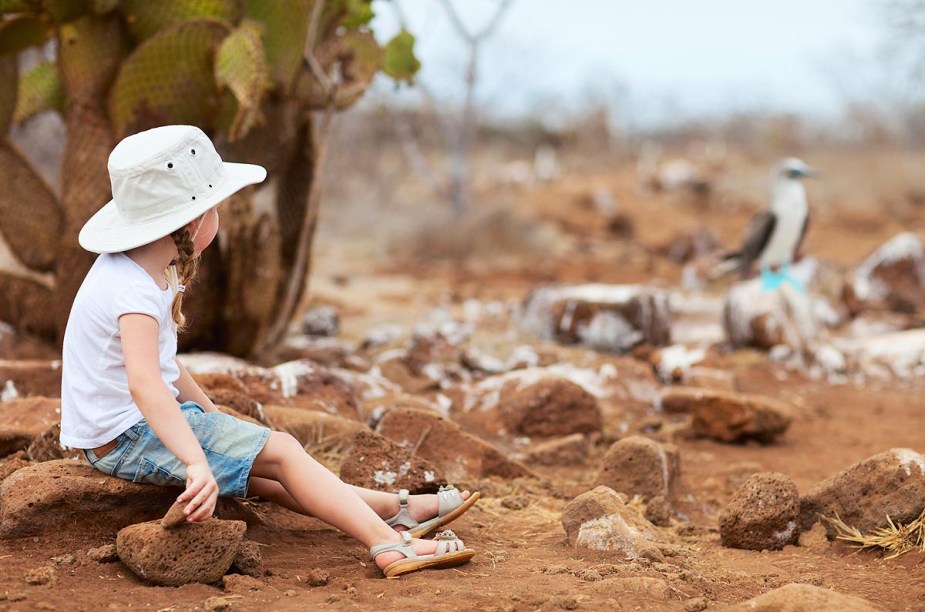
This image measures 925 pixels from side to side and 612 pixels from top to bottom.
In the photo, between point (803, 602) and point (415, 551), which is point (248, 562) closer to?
A: point (415, 551)

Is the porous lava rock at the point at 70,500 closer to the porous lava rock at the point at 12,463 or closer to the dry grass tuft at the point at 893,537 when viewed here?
the porous lava rock at the point at 12,463

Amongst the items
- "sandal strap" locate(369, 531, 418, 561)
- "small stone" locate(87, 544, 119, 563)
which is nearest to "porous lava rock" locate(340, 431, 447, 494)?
"sandal strap" locate(369, 531, 418, 561)

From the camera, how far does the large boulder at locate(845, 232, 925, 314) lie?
32.1ft

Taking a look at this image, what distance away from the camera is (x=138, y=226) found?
2.95 m

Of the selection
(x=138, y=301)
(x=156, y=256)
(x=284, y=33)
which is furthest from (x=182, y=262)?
(x=284, y=33)

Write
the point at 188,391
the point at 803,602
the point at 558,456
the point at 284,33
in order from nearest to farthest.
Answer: the point at 803,602 < the point at 188,391 < the point at 558,456 < the point at 284,33

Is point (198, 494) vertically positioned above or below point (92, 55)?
below

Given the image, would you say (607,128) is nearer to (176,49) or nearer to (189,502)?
(176,49)

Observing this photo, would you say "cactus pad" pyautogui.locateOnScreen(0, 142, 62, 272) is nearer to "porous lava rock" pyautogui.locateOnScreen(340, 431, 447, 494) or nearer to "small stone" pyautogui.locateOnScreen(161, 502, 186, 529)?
"porous lava rock" pyautogui.locateOnScreen(340, 431, 447, 494)

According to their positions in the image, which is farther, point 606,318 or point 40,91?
point 606,318

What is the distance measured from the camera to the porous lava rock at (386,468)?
144 inches

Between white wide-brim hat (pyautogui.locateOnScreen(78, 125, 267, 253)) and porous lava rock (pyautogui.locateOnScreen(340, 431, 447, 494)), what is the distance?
116cm

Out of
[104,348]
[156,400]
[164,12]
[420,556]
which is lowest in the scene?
[420,556]

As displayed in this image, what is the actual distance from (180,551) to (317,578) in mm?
391
